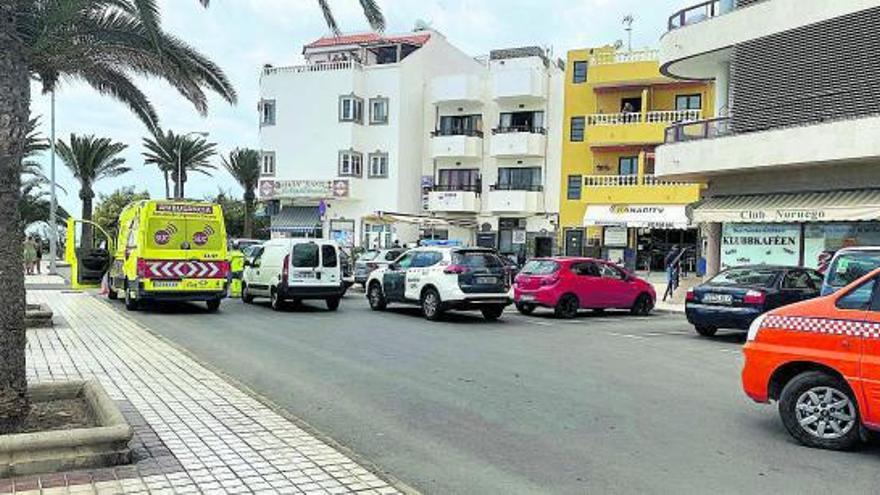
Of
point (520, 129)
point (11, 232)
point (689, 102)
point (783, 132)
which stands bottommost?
point (11, 232)

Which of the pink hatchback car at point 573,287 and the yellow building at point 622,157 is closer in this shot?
the pink hatchback car at point 573,287

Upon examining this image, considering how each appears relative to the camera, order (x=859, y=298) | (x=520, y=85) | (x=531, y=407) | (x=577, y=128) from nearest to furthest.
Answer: (x=859, y=298)
(x=531, y=407)
(x=577, y=128)
(x=520, y=85)

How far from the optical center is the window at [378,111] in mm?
50844

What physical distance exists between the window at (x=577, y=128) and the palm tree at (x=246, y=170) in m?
24.8

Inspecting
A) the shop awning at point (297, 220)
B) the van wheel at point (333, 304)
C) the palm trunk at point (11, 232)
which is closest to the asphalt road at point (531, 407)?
the palm trunk at point (11, 232)

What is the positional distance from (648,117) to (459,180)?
1340 centimetres

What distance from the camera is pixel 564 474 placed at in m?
6.14

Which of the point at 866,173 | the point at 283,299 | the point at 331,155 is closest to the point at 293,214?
the point at 331,155

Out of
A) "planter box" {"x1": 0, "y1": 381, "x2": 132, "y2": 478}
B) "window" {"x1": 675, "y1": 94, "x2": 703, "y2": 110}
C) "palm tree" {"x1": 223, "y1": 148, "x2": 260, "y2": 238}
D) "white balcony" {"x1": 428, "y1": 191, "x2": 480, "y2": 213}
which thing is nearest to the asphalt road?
"planter box" {"x1": 0, "y1": 381, "x2": 132, "y2": 478}

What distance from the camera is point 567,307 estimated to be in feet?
66.6

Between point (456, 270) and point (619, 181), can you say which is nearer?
point (456, 270)

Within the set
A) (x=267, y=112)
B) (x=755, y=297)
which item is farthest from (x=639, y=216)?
(x=267, y=112)

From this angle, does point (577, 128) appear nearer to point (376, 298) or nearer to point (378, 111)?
point (378, 111)

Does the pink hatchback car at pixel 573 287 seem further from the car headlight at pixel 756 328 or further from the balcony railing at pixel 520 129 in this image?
the balcony railing at pixel 520 129
